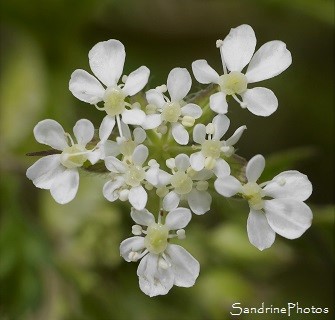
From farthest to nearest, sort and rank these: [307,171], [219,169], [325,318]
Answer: [307,171]
[325,318]
[219,169]

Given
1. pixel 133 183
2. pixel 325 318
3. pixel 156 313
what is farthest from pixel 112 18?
pixel 133 183

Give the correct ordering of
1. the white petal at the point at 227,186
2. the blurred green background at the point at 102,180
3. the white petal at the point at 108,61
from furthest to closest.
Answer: the blurred green background at the point at 102,180, the white petal at the point at 108,61, the white petal at the point at 227,186

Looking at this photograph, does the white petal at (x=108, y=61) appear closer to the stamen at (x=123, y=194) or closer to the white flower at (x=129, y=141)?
the white flower at (x=129, y=141)

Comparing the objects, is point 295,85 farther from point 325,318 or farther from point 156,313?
point 156,313

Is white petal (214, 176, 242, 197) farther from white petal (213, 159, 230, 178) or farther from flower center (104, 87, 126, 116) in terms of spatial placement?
flower center (104, 87, 126, 116)

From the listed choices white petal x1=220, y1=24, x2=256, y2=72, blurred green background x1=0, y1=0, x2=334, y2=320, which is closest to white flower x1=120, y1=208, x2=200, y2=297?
white petal x1=220, y1=24, x2=256, y2=72

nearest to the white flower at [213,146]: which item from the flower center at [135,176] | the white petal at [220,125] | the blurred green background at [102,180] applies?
the white petal at [220,125]
